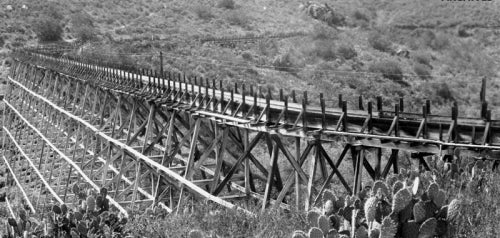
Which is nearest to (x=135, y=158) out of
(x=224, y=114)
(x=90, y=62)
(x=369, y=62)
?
(x=224, y=114)

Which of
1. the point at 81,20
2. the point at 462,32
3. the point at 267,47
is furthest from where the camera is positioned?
the point at 462,32

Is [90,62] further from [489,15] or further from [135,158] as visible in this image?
[489,15]

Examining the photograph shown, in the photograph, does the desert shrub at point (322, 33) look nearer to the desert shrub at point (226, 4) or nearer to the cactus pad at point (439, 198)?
the desert shrub at point (226, 4)

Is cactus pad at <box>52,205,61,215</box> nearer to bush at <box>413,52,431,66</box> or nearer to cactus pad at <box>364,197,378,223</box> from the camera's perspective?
cactus pad at <box>364,197,378,223</box>

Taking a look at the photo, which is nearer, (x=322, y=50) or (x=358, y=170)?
(x=358, y=170)

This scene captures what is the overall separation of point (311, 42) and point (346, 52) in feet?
13.8

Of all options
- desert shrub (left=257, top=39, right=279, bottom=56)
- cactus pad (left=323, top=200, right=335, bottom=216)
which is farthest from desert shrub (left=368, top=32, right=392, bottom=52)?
cactus pad (left=323, top=200, right=335, bottom=216)

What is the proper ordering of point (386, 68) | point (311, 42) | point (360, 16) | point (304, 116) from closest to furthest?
point (304, 116) < point (386, 68) < point (311, 42) < point (360, 16)

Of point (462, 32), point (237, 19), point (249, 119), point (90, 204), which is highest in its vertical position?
point (237, 19)

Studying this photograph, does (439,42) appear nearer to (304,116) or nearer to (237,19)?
(237,19)

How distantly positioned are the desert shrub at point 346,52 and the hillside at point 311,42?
7 cm

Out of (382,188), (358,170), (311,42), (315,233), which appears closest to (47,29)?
(311,42)

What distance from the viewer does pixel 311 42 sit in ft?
152

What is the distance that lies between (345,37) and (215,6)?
15635 mm
